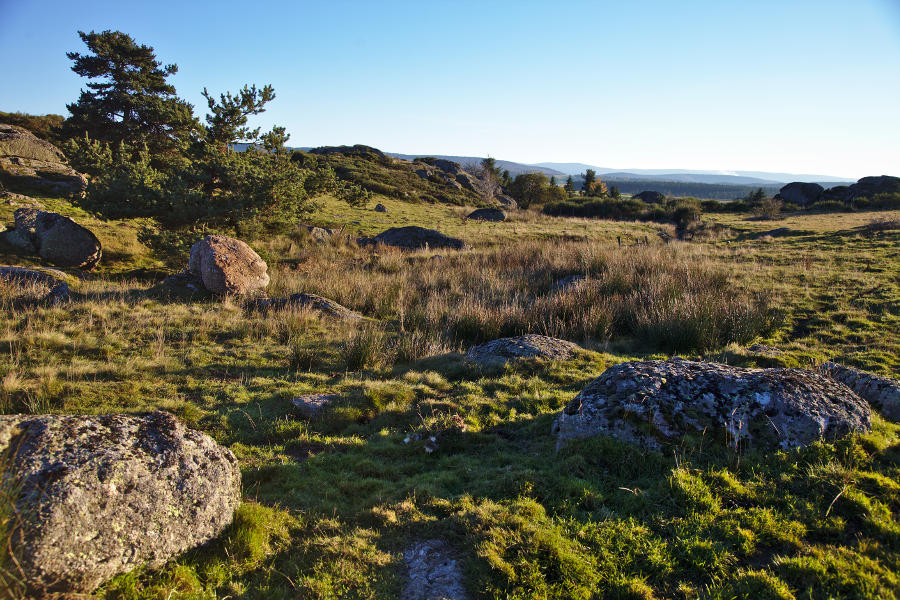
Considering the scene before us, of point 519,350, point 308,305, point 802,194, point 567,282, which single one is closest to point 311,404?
point 519,350

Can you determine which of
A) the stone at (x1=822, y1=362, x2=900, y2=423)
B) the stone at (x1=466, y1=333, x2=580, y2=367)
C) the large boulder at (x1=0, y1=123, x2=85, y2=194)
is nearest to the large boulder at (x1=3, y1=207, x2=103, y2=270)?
the large boulder at (x1=0, y1=123, x2=85, y2=194)

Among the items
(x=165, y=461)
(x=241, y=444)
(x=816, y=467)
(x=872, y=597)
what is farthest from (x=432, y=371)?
(x=872, y=597)

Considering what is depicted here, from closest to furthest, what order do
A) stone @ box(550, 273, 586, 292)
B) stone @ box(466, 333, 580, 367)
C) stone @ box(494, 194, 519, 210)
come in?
stone @ box(466, 333, 580, 367), stone @ box(550, 273, 586, 292), stone @ box(494, 194, 519, 210)

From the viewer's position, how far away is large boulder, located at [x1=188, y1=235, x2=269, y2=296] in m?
11.2

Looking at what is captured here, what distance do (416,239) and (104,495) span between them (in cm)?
1845

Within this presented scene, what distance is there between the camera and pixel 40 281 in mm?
10062

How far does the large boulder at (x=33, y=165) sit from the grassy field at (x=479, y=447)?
1542 cm

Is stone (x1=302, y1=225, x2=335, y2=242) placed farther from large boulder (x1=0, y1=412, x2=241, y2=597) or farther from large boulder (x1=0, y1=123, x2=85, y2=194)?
large boulder (x1=0, y1=412, x2=241, y2=597)

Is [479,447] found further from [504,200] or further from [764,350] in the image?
[504,200]

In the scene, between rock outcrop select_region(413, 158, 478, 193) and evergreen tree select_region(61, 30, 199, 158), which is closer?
evergreen tree select_region(61, 30, 199, 158)

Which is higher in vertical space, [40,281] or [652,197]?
[652,197]

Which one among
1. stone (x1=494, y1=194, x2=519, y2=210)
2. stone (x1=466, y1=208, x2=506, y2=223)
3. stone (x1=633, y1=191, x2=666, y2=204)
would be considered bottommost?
stone (x1=466, y1=208, x2=506, y2=223)

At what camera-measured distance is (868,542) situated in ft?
10.3

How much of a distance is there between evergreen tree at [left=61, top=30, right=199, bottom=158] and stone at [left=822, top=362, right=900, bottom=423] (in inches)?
1093
